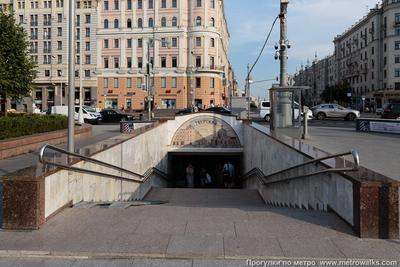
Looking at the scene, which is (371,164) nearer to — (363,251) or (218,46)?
(363,251)

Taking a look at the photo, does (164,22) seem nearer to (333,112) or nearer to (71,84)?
(333,112)

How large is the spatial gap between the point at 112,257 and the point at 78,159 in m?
3.89

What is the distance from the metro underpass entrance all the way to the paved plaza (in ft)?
70.2

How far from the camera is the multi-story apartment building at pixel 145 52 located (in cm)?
8244

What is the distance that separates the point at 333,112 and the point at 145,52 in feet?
158

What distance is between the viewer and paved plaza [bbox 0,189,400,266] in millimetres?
5242

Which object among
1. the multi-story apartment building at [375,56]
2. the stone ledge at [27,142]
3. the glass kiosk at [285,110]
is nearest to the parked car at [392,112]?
the glass kiosk at [285,110]

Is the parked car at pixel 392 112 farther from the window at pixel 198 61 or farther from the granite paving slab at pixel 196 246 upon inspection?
the window at pixel 198 61

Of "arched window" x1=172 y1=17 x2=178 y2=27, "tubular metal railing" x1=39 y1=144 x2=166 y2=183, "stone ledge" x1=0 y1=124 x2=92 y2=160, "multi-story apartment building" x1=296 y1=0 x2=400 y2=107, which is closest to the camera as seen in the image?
"tubular metal railing" x1=39 y1=144 x2=166 y2=183

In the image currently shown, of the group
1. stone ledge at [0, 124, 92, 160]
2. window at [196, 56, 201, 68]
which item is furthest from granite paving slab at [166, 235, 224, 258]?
window at [196, 56, 201, 68]

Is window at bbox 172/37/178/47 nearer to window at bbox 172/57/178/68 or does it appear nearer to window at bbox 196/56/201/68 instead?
window at bbox 172/57/178/68

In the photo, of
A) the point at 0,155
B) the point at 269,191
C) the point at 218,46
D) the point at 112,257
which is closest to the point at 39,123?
the point at 0,155

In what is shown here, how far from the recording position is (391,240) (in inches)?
230

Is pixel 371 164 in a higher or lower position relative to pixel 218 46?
lower
